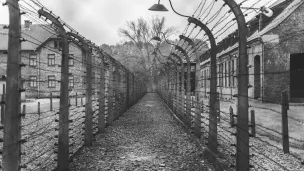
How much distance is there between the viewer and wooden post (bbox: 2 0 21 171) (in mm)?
2963

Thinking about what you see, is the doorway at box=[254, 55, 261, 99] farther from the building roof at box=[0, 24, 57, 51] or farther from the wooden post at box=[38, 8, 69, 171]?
the building roof at box=[0, 24, 57, 51]

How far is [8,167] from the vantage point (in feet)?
9.95

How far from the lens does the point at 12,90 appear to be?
2.99 meters

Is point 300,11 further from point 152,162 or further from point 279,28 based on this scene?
point 152,162

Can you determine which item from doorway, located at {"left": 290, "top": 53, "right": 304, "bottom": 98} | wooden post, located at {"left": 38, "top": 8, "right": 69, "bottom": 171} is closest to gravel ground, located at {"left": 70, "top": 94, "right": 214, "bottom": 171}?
wooden post, located at {"left": 38, "top": 8, "right": 69, "bottom": 171}

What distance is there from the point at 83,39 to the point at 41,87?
33.0 meters

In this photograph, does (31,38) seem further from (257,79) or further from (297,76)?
(297,76)

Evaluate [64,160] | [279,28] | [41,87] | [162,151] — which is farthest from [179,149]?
[41,87]

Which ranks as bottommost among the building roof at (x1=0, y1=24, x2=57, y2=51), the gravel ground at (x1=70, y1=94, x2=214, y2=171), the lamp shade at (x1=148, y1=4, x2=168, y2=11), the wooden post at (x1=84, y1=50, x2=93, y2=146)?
Answer: the gravel ground at (x1=70, y1=94, x2=214, y2=171)

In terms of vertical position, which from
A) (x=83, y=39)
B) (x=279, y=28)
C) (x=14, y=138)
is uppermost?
(x=279, y=28)

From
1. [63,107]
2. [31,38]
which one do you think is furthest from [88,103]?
[31,38]

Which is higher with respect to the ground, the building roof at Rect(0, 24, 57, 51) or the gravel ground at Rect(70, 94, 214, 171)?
the building roof at Rect(0, 24, 57, 51)

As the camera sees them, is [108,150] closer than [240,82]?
No

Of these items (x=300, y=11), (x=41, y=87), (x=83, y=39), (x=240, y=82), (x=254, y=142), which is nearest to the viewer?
(x=240, y=82)
